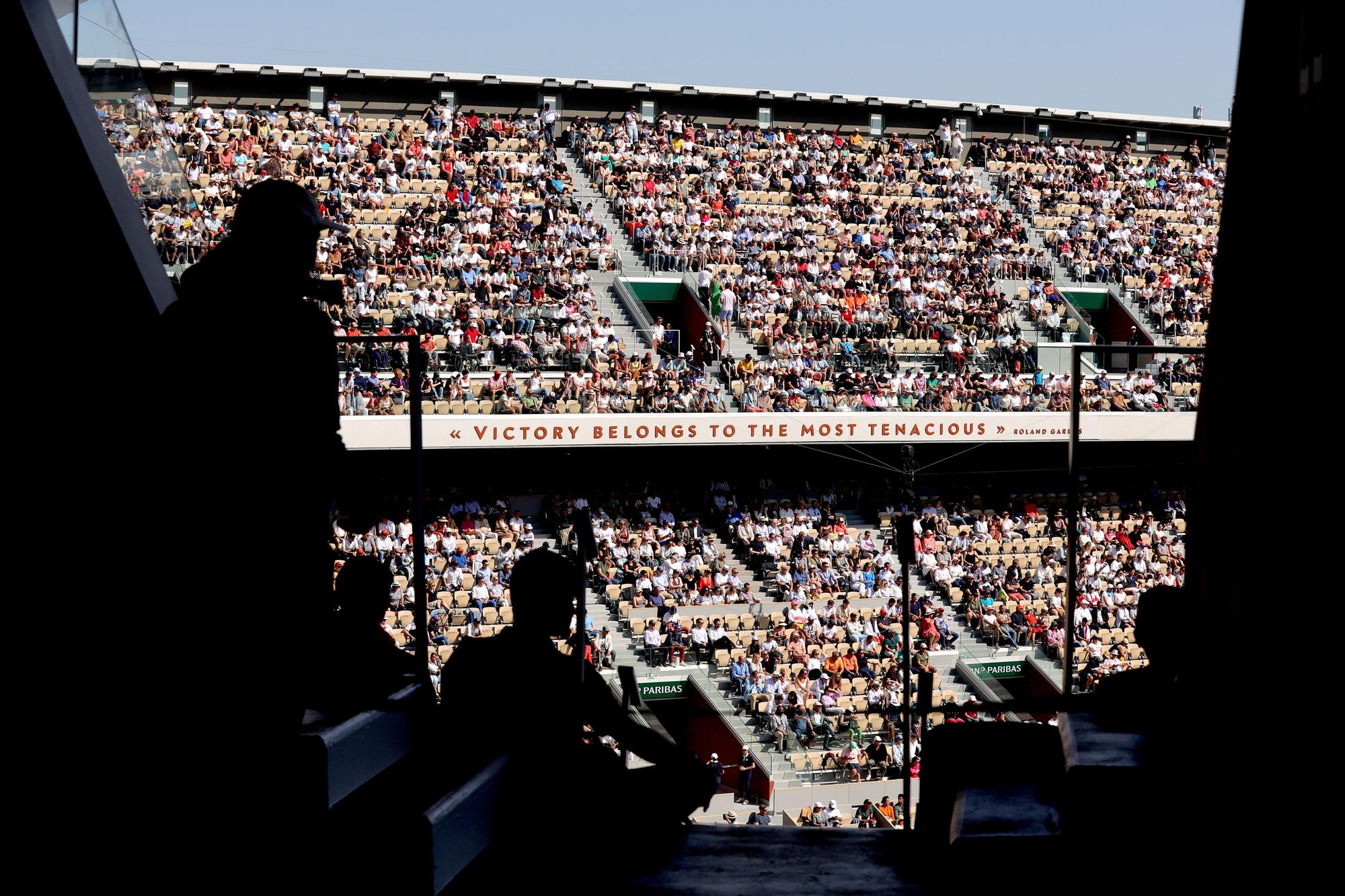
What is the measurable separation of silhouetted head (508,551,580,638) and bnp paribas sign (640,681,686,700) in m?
14.7

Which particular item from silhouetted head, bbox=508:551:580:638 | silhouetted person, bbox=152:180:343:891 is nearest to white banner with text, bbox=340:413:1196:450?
silhouetted head, bbox=508:551:580:638

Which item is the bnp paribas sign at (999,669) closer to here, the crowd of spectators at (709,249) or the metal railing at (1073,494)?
the crowd of spectators at (709,249)

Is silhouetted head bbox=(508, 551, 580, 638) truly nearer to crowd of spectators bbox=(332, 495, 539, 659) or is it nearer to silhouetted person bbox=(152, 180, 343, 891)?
silhouetted person bbox=(152, 180, 343, 891)

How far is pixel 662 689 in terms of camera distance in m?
17.6

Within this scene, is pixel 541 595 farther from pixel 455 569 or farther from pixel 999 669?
pixel 999 669

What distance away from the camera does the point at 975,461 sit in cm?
2502

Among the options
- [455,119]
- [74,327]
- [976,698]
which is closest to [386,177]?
[455,119]

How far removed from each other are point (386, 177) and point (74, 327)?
24.3 metres

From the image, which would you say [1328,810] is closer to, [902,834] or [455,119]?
[902,834]

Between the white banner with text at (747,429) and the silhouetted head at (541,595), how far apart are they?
16.6 m

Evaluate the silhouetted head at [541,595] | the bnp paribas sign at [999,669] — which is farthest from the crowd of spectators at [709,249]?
the silhouetted head at [541,595]

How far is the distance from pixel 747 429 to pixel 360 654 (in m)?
19.5

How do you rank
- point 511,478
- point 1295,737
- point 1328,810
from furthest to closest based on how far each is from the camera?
point 511,478
point 1295,737
point 1328,810

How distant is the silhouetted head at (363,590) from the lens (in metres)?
3.39
